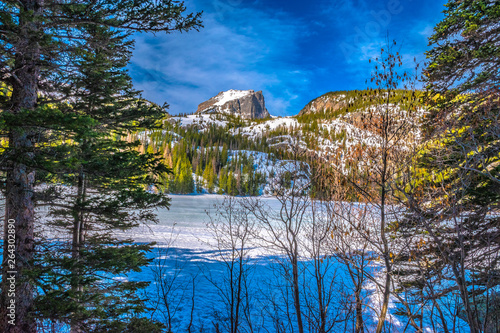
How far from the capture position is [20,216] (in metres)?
4.38

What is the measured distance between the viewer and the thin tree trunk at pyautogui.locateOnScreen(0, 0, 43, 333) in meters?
4.11

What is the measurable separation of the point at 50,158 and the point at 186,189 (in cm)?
6869

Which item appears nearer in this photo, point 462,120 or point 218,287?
point 462,120

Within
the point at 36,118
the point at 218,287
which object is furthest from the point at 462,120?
the point at 218,287

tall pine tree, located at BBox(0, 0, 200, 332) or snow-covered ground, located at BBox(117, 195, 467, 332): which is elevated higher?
tall pine tree, located at BBox(0, 0, 200, 332)

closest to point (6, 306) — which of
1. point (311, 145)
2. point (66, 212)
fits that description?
point (66, 212)

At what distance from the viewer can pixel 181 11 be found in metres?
4.77

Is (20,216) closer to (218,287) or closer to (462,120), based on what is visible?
(218,287)

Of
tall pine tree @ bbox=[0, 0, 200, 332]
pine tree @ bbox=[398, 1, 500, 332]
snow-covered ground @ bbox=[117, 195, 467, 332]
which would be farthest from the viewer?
snow-covered ground @ bbox=[117, 195, 467, 332]

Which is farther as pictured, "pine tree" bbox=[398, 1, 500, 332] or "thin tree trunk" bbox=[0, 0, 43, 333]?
"pine tree" bbox=[398, 1, 500, 332]

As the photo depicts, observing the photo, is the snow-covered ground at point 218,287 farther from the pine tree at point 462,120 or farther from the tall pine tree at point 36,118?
the tall pine tree at point 36,118

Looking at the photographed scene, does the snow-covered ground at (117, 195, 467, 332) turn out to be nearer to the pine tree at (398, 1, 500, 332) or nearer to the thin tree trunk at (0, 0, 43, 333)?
the pine tree at (398, 1, 500, 332)

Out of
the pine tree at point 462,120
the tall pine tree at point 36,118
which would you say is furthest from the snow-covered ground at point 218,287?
the tall pine tree at point 36,118

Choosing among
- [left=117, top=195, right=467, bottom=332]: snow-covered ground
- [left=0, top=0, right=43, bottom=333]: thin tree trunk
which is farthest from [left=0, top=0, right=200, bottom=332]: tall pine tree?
[left=117, top=195, right=467, bottom=332]: snow-covered ground
